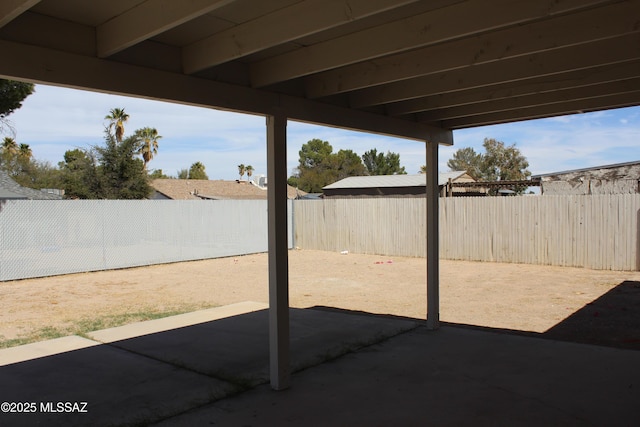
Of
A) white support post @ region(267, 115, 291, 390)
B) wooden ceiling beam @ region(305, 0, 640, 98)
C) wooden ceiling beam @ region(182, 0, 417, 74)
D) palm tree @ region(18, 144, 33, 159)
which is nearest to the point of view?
wooden ceiling beam @ region(182, 0, 417, 74)

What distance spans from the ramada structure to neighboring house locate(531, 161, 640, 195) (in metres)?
11.4

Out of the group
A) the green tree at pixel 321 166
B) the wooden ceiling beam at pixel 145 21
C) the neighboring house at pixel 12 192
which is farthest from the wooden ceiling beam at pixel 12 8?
the green tree at pixel 321 166

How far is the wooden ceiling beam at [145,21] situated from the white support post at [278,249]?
1.46m

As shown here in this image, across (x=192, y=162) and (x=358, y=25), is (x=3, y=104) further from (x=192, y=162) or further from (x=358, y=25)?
(x=192, y=162)

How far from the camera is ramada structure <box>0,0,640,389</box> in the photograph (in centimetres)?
288

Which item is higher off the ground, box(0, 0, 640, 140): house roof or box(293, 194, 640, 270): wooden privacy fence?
box(0, 0, 640, 140): house roof

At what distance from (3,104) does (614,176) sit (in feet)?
52.1

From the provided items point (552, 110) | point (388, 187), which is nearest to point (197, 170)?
point (388, 187)

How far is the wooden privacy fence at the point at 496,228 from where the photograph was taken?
470 inches

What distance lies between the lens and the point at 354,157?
Answer: 51156 millimetres

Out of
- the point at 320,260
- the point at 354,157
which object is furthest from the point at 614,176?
the point at 354,157

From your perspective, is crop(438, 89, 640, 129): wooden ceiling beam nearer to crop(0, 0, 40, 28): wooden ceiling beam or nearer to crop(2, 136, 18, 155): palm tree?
crop(0, 0, 40, 28): wooden ceiling beam

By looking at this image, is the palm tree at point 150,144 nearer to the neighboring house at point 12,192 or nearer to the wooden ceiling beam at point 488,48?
the neighboring house at point 12,192

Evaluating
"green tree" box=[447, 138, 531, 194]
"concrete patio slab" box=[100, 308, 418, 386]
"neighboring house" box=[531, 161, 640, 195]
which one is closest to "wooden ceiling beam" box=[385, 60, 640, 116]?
"concrete patio slab" box=[100, 308, 418, 386]
